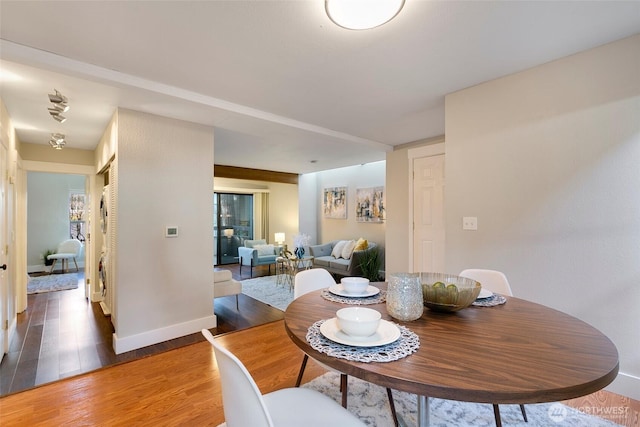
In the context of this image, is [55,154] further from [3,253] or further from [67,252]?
[67,252]

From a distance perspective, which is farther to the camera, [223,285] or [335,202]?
[335,202]

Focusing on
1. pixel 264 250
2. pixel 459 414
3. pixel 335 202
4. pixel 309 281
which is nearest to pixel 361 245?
pixel 335 202

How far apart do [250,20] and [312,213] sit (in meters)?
5.79

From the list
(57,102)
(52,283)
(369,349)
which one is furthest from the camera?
(52,283)

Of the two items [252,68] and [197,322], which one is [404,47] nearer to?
[252,68]

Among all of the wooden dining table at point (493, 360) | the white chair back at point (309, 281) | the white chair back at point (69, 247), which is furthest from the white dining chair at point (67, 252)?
the wooden dining table at point (493, 360)

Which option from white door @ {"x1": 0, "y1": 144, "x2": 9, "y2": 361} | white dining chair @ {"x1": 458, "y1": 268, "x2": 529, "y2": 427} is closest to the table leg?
white dining chair @ {"x1": 458, "y1": 268, "x2": 529, "y2": 427}

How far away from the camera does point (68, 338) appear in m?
2.87

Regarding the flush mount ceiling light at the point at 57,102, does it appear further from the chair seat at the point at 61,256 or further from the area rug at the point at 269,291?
the chair seat at the point at 61,256

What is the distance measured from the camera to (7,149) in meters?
2.65

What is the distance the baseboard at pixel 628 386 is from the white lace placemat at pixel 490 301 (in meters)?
1.12

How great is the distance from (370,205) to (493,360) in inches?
207

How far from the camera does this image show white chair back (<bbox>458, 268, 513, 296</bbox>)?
1.75 meters

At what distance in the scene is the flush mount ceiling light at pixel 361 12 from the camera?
136 cm
